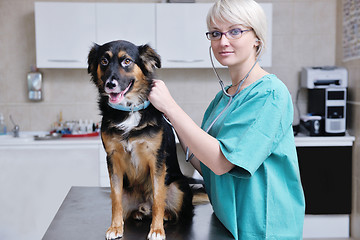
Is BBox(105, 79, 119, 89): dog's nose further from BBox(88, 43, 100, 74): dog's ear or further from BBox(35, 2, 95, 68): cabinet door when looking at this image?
BBox(35, 2, 95, 68): cabinet door

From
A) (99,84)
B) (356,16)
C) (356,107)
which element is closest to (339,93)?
(356,107)

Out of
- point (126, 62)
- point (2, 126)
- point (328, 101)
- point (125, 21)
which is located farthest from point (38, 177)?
point (328, 101)

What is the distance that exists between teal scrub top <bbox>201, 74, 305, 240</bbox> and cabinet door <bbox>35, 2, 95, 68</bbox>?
2553mm

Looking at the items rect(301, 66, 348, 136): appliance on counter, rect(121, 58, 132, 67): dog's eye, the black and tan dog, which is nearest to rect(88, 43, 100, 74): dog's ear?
the black and tan dog

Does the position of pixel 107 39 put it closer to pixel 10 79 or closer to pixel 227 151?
pixel 10 79

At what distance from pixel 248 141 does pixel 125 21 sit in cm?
262

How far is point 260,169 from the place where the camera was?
3.84ft

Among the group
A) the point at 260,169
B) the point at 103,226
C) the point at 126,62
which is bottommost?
the point at 103,226

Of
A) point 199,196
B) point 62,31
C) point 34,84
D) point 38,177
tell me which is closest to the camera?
point 199,196

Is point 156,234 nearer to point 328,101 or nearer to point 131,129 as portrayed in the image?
point 131,129

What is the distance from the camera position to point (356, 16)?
11.0 feet

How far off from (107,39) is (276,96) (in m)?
2.61

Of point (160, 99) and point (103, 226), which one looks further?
point (103, 226)

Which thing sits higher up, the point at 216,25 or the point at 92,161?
the point at 216,25
